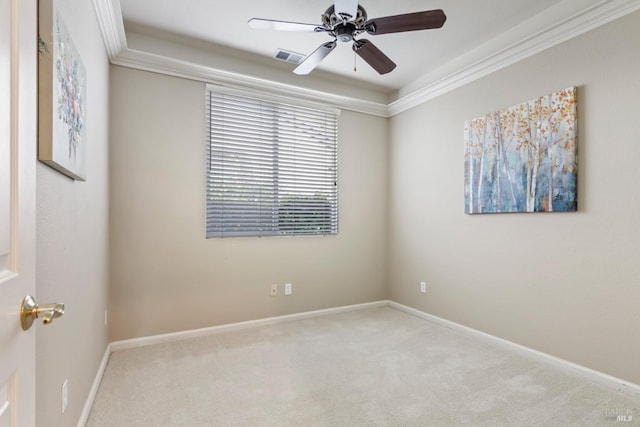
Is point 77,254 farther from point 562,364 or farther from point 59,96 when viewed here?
point 562,364

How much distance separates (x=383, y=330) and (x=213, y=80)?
299 cm

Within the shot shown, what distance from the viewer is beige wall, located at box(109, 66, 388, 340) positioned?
114 inches

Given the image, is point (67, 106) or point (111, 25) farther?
point (111, 25)

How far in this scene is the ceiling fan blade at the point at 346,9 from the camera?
6.28ft

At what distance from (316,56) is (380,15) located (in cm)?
67

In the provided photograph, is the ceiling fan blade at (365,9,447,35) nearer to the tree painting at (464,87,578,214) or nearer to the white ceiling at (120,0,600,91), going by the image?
the white ceiling at (120,0,600,91)

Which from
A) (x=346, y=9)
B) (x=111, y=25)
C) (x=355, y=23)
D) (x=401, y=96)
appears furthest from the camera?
(x=401, y=96)

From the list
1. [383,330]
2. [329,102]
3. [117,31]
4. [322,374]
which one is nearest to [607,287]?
[383,330]

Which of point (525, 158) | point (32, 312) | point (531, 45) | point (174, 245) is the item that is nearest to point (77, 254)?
point (32, 312)

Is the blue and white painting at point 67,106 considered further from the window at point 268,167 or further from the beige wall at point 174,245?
the window at point 268,167

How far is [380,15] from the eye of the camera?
8.81 ft

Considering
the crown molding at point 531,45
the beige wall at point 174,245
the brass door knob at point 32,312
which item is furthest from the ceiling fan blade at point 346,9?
the brass door knob at point 32,312

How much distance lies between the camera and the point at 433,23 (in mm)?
2049

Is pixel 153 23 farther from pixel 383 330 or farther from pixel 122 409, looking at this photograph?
pixel 383 330
